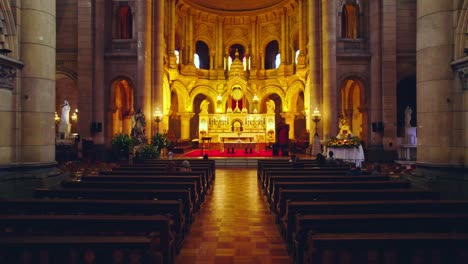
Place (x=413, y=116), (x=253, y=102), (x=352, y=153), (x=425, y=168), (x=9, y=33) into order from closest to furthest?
(x=9, y=33) < (x=425, y=168) < (x=352, y=153) < (x=413, y=116) < (x=253, y=102)

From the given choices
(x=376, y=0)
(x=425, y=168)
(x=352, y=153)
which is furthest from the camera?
(x=376, y=0)

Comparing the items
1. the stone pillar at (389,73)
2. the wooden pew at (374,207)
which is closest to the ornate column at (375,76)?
the stone pillar at (389,73)

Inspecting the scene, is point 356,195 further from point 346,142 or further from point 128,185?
point 346,142

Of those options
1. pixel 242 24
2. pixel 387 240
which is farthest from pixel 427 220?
pixel 242 24

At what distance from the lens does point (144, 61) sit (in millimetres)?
23812

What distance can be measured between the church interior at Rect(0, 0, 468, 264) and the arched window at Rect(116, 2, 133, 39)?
→ 0.10 m

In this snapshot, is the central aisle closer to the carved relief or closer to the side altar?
the carved relief

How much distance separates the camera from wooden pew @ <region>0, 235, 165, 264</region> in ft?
12.6

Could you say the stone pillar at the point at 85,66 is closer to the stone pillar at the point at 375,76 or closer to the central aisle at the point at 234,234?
the central aisle at the point at 234,234

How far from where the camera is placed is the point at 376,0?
910 inches

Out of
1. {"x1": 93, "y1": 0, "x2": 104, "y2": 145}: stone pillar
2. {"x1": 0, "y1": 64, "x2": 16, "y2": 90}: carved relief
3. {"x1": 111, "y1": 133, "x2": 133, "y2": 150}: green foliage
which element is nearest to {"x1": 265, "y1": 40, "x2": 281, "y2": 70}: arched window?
{"x1": 93, "y1": 0, "x2": 104, "y2": 145}: stone pillar

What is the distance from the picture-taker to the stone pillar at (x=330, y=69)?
2338 centimetres

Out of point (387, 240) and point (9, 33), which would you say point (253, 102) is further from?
point (387, 240)

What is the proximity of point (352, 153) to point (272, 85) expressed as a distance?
805 inches
